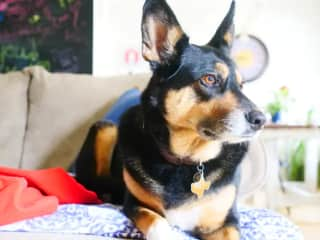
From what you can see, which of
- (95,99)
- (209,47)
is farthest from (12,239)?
(95,99)

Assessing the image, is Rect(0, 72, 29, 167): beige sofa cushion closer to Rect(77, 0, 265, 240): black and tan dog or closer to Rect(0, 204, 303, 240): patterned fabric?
Result: Rect(0, 204, 303, 240): patterned fabric

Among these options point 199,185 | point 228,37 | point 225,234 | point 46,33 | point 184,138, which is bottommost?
point 225,234

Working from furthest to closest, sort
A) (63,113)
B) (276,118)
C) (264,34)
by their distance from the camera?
(264,34) < (276,118) < (63,113)

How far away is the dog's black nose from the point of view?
1043mm

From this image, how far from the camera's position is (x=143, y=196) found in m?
1.19

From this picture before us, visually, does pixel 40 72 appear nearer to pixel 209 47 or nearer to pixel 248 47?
pixel 209 47

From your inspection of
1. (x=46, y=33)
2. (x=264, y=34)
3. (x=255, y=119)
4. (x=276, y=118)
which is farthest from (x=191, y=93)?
(x=264, y=34)

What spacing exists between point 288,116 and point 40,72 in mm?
1777

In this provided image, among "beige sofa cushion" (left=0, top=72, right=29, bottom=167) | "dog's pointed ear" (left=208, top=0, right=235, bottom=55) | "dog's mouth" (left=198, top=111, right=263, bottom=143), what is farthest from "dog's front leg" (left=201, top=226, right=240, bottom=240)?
"beige sofa cushion" (left=0, top=72, right=29, bottom=167)

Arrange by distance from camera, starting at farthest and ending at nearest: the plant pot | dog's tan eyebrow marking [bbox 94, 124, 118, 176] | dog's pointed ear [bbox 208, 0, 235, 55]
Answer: the plant pot, dog's tan eyebrow marking [bbox 94, 124, 118, 176], dog's pointed ear [bbox 208, 0, 235, 55]

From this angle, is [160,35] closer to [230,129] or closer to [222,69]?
[222,69]

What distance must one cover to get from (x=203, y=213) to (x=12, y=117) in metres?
1.09

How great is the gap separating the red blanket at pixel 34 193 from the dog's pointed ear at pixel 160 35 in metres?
0.48

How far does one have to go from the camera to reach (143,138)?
1238mm
